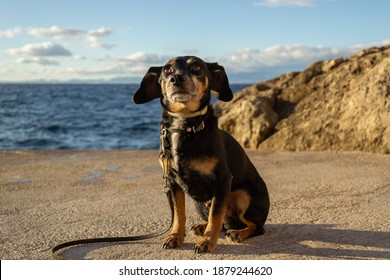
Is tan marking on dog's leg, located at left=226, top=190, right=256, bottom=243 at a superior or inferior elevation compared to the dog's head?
inferior

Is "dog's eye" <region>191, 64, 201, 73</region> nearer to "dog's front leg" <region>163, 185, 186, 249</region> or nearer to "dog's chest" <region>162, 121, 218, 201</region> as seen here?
"dog's chest" <region>162, 121, 218, 201</region>

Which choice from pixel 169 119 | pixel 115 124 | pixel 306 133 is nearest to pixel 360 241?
pixel 169 119

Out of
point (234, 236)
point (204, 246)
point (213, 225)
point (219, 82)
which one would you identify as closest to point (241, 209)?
point (234, 236)

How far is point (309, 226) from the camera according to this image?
462cm

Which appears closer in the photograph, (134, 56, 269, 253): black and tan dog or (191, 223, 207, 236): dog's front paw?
(134, 56, 269, 253): black and tan dog

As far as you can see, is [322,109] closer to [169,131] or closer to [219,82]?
[219,82]

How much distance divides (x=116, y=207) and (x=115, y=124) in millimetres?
20340

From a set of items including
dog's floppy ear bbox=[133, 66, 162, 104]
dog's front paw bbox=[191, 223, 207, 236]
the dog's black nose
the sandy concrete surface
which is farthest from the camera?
dog's front paw bbox=[191, 223, 207, 236]

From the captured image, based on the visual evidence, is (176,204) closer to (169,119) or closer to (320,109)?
(169,119)

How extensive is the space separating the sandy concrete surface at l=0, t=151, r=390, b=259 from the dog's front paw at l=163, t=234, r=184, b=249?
2.3 inches

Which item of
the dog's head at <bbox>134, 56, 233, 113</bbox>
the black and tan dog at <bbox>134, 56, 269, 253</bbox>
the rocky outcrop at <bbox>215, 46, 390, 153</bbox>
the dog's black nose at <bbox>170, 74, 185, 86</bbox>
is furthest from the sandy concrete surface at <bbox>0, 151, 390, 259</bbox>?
the dog's black nose at <bbox>170, 74, 185, 86</bbox>

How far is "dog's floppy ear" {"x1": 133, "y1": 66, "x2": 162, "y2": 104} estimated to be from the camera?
4.14 meters

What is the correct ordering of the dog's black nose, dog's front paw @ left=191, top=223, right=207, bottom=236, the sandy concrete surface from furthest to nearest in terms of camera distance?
dog's front paw @ left=191, top=223, right=207, bottom=236 → the sandy concrete surface → the dog's black nose

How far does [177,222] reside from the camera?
4137 mm
